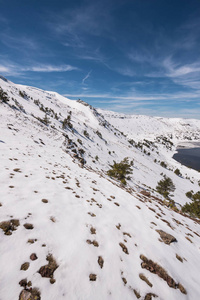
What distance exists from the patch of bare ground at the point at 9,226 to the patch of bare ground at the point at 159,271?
622 cm

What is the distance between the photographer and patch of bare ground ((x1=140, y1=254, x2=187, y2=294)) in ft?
17.8

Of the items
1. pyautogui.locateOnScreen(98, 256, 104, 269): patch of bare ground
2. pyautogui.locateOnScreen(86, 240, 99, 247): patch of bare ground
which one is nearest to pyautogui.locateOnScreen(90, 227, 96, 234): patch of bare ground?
pyautogui.locateOnScreen(86, 240, 99, 247): patch of bare ground

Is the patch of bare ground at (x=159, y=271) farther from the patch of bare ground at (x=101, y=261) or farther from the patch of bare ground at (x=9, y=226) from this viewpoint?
the patch of bare ground at (x=9, y=226)

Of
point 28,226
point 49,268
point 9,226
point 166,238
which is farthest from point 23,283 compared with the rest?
point 166,238

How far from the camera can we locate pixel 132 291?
4.65 meters

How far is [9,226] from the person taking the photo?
18.0 ft

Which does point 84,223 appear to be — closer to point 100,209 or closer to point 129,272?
point 100,209

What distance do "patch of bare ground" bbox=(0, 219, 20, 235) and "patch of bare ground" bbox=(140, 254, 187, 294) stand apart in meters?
6.22

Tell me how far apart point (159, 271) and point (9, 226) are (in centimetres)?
725

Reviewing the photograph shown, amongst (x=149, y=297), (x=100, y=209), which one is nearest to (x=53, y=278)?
(x=149, y=297)

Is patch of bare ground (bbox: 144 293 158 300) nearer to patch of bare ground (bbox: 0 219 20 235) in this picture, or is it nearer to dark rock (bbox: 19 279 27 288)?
dark rock (bbox: 19 279 27 288)

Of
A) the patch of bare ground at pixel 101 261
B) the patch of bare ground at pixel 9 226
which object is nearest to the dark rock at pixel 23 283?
the patch of bare ground at pixel 9 226

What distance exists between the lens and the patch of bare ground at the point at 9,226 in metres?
5.26

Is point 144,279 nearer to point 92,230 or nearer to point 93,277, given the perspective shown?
point 93,277
